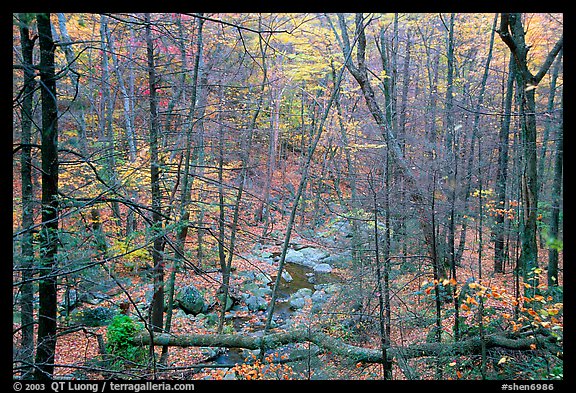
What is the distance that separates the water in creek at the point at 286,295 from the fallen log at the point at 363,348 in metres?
0.86

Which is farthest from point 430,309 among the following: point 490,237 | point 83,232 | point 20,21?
point 20,21

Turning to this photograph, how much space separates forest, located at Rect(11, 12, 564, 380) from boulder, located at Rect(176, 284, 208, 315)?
0.03 m

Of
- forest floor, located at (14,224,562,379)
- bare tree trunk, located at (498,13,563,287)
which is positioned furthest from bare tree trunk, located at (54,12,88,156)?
bare tree trunk, located at (498,13,563,287)

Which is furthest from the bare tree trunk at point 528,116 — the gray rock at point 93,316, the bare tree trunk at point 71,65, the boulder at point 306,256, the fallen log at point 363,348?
the boulder at point 306,256

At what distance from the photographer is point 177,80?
680 cm

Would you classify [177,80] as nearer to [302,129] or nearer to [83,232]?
[83,232]

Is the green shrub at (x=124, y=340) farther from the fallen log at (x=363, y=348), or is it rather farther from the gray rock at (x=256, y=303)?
the gray rock at (x=256, y=303)

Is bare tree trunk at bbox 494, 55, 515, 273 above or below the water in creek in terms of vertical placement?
above

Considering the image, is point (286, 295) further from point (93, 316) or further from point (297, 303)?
point (93, 316)

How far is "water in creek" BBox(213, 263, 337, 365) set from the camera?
6852 millimetres

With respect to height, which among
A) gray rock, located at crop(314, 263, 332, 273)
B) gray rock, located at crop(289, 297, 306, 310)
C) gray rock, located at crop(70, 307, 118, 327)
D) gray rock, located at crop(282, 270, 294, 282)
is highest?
gray rock, located at crop(70, 307, 118, 327)

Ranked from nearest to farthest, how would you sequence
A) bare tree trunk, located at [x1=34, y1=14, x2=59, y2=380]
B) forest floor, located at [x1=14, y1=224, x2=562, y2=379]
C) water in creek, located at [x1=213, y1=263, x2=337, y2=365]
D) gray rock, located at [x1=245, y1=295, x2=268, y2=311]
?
bare tree trunk, located at [x1=34, y1=14, x2=59, y2=380] < forest floor, located at [x1=14, y1=224, x2=562, y2=379] < water in creek, located at [x1=213, y1=263, x2=337, y2=365] < gray rock, located at [x1=245, y1=295, x2=268, y2=311]

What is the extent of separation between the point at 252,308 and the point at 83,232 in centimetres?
716

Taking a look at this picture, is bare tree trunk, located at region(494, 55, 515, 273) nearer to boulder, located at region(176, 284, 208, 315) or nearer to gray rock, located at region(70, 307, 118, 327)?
boulder, located at region(176, 284, 208, 315)
